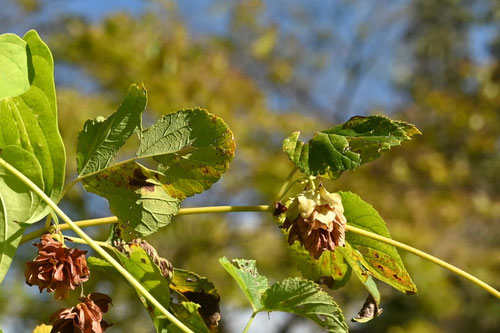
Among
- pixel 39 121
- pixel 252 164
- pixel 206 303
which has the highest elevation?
pixel 39 121

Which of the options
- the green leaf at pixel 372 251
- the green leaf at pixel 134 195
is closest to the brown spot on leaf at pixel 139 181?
the green leaf at pixel 134 195

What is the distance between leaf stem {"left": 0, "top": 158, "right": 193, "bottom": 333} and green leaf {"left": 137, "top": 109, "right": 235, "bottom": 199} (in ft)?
0.22

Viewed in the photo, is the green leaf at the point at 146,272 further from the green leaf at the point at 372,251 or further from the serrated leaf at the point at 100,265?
the green leaf at the point at 372,251

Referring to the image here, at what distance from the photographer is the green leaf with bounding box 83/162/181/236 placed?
34 centimetres

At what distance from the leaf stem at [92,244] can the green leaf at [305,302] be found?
47 millimetres

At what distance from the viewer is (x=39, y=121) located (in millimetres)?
332

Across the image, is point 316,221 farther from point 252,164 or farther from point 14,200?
point 252,164

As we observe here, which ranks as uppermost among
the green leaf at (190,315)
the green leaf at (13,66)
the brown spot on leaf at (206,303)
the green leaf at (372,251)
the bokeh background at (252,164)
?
the green leaf at (13,66)

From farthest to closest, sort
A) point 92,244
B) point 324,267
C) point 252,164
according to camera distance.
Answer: point 252,164
point 324,267
point 92,244

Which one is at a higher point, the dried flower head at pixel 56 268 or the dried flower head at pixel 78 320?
the dried flower head at pixel 56 268

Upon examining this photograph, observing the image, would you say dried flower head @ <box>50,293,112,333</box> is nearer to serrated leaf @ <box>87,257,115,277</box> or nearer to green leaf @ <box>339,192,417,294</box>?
serrated leaf @ <box>87,257,115,277</box>

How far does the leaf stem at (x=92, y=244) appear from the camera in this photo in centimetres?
29

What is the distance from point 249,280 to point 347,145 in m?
0.09

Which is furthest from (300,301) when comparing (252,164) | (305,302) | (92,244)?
(252,164)
